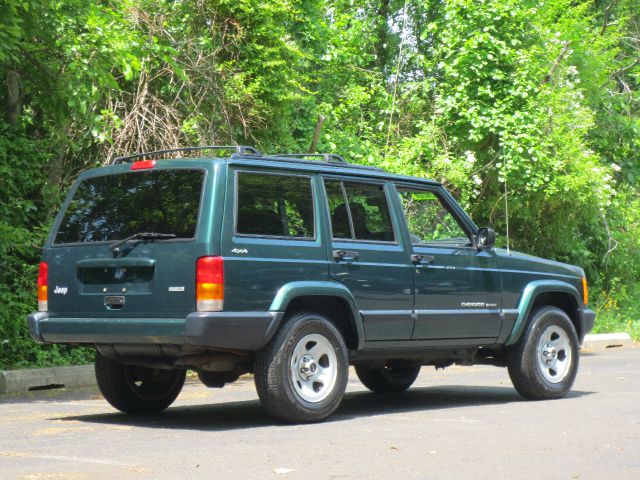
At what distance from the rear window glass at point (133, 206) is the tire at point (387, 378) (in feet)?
11.5

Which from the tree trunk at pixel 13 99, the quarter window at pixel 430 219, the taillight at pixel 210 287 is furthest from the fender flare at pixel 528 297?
A: the tree trunk at pixel 13 99

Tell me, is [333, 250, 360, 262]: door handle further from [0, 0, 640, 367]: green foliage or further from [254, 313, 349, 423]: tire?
[0, 0, 640, 367]: green foliage

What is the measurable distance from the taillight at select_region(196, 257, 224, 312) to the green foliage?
4.05m

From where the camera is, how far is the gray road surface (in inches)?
254

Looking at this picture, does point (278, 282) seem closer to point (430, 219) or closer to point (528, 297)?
point (430, 219)

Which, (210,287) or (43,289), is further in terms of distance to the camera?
(43,289)

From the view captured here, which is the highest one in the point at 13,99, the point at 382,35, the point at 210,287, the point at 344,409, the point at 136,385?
the point at 382,35

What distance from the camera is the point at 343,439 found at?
7.77 metres

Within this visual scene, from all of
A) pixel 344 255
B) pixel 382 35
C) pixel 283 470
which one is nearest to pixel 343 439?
pixel 283 470

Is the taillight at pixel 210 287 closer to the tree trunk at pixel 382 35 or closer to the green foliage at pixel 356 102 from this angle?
the green foliage at pixel 356 102

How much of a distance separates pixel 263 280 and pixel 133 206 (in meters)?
1.23

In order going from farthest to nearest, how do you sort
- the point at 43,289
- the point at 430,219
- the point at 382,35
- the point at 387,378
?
the point at 382,35
the point at 387,378
the point at 430,219
the point at 43,289

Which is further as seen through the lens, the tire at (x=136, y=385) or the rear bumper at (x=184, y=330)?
the tire at (x=136, y=385)

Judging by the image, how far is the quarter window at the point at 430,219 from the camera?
1012 cm
